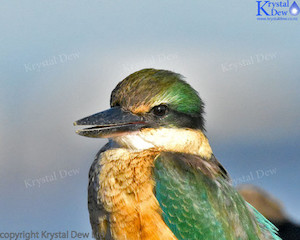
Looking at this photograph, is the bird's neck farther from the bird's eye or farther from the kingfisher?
the bird's eye

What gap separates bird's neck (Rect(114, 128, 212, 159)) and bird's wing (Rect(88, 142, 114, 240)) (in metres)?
0.20

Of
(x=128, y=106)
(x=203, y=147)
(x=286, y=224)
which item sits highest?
(x=128, y=106)

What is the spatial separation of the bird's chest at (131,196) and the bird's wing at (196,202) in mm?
69

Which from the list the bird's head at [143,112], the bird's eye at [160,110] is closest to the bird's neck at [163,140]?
the bird's head at [143,112]

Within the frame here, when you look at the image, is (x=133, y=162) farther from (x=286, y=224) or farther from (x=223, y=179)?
(x=286, y=224)

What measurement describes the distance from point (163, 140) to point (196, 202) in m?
0.54

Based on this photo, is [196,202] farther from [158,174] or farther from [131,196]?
[131,196]

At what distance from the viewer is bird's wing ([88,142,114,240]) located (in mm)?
3236

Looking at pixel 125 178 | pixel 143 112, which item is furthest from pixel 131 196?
pixel 143 112

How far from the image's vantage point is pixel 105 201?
3.21 meters

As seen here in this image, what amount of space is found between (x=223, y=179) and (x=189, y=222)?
1.72 feet

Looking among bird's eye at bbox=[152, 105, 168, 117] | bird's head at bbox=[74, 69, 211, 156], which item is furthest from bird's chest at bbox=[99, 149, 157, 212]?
bird's eye at bbox=[152, 105, 168, 117]

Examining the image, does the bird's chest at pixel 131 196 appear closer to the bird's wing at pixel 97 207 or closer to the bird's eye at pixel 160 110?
the bird's wing at pixel 97 207

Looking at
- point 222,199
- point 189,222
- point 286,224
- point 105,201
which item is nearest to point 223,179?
point 222,199
